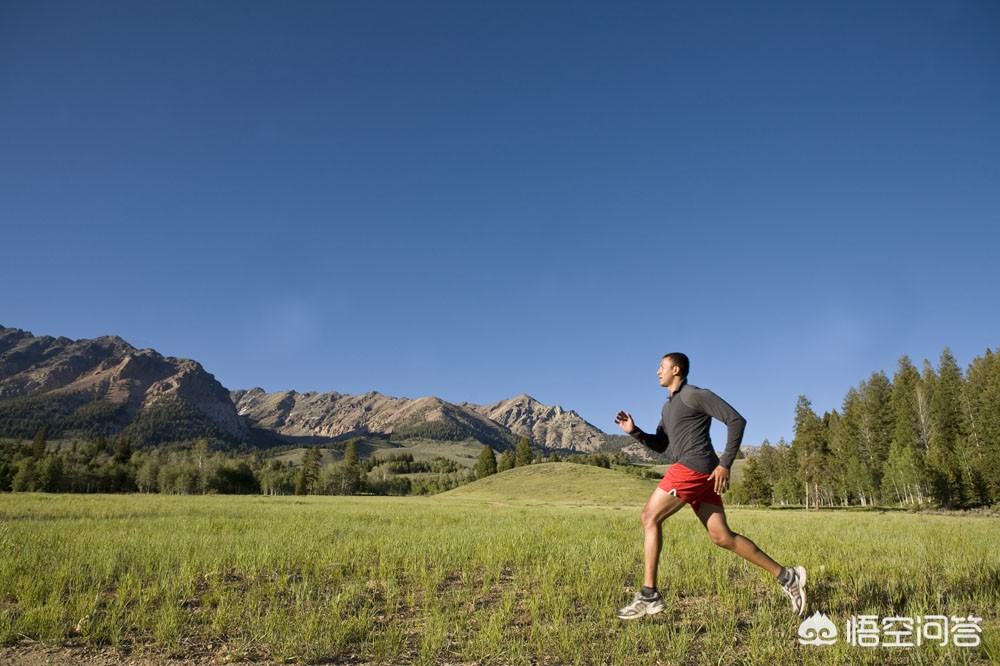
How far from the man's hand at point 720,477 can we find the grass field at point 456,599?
1.39 metres

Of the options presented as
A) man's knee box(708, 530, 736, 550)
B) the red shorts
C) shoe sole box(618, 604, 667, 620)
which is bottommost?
shoe sole box(618, 604, 667, 620)

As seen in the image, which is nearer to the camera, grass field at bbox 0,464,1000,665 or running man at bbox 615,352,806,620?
grass field at bbox 0,464,1000,665

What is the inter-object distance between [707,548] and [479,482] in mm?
89193

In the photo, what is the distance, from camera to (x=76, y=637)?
15.6ft

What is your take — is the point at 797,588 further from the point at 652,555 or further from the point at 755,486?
the point at 755,486

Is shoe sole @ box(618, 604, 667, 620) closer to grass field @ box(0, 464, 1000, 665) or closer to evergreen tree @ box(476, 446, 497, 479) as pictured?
grass field @ box(0, 464, 1000, 665)

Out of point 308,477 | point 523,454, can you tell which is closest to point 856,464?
point 523,454

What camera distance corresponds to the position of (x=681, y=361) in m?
5.94

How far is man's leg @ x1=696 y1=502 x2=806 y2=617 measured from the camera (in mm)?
5242

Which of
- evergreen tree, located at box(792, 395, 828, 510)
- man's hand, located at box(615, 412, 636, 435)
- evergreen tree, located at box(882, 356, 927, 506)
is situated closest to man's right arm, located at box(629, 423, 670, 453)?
man's hand, located at box(615, 412, 636, 435)

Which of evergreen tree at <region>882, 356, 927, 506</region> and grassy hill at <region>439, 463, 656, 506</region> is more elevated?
evergreen tree at <region>882, 356, 927, 506</region>

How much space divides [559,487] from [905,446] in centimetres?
4435

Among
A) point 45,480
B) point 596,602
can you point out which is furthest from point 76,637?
point 45,480

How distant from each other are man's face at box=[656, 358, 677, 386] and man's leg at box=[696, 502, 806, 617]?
1406 mm
